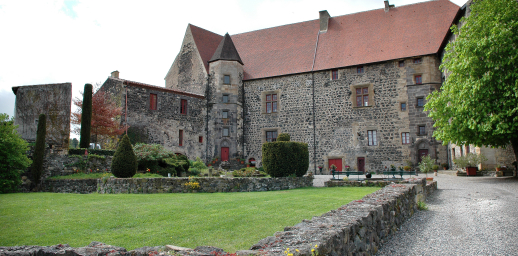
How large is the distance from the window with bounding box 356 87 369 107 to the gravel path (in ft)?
48.5

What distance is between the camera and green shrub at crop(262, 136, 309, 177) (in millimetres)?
14117

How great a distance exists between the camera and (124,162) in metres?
13.6

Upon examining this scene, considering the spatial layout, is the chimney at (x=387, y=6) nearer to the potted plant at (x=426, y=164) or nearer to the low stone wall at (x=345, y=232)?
the potted plant at (x=426, y=164)

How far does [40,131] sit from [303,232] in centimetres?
1718

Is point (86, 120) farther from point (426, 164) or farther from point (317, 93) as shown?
point (426, 164)

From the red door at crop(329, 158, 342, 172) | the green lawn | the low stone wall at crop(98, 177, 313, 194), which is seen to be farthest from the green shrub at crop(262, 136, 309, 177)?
the red door at crop(329, 158, 342, 172)

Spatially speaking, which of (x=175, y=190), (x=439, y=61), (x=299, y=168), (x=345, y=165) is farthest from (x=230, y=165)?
(x=439, y=61)

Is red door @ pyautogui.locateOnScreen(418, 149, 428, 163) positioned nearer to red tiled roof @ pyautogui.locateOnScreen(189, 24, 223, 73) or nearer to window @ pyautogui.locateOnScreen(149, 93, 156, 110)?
red tiled roof @ pyautogui.locateOnScreen(189, 24, 223, 73)

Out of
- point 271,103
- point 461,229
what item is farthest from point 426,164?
point 461,229

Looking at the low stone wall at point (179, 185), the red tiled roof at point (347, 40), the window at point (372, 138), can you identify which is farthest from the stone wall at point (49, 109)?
the window at point (372, 138)

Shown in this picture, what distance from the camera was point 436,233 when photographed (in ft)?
19.6

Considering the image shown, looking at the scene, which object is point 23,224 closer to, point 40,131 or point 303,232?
point 303,232

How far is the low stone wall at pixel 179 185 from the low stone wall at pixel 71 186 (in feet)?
3.89

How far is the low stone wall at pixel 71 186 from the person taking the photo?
14125 mm
